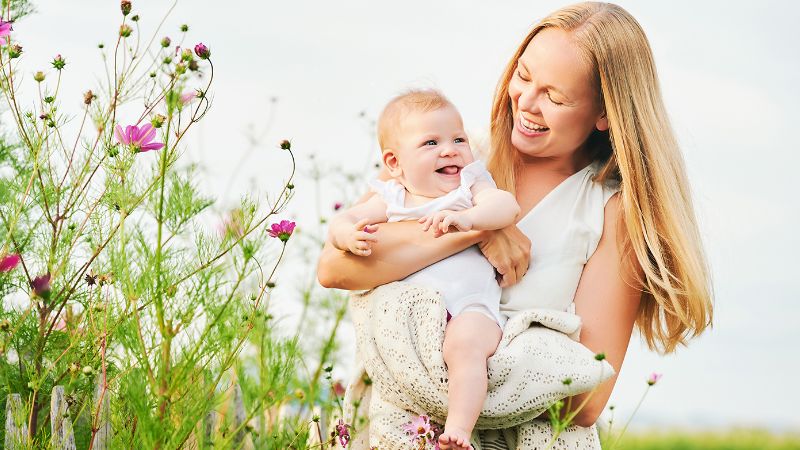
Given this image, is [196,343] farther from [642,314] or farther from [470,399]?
[642,314]

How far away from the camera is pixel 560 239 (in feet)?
8.39

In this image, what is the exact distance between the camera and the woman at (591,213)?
246cm

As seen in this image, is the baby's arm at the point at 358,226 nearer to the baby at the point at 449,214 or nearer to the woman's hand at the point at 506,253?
the baby at the point at 449,214

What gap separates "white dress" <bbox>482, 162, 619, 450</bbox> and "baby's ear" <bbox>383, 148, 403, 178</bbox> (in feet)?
1.26

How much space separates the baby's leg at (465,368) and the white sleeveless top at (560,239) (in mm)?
185

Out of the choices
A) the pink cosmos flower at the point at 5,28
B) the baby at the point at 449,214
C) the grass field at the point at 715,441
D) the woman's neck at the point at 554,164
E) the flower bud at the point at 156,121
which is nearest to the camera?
the flower bud at the point at 156,121

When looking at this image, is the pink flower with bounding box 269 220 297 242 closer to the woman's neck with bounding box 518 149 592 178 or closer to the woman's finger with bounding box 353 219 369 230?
the woman's finger with bounding box 353 219 369 230

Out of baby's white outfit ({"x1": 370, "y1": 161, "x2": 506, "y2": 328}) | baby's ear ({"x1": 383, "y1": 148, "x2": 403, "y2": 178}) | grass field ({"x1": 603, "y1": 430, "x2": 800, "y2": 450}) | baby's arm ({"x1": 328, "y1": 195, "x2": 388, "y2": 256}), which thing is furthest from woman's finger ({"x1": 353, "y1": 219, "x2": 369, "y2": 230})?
grass field ({"x1": 603, "y1": 430, "x2": 800, "y2": 450})

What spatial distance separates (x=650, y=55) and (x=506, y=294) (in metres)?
0.88

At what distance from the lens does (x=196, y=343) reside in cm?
191

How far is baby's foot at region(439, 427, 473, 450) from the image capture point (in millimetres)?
2098

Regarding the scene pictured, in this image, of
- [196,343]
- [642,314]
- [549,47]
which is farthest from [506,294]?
[196,343]

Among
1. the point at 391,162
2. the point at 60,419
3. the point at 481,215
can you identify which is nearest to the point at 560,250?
the point at 481,215

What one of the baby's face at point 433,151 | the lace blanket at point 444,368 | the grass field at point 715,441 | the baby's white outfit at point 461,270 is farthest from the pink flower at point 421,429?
the grass field at point 715,441
